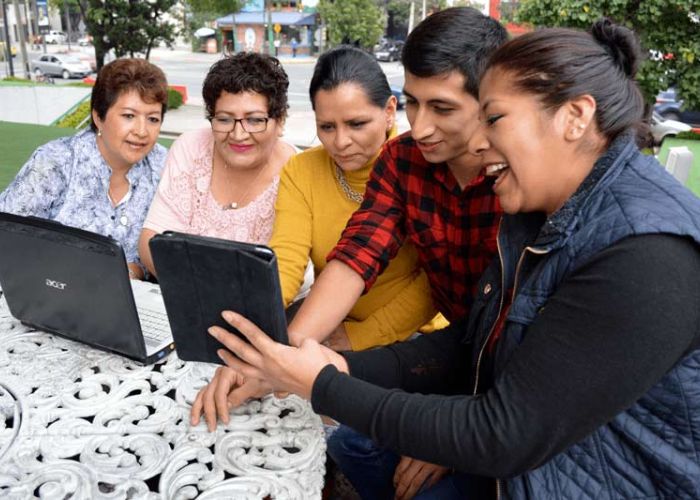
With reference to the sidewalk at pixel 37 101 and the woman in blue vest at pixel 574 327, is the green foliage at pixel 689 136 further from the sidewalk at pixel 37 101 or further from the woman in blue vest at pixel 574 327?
the sidewalk at pixel 37 101

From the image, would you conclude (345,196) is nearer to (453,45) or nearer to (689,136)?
(453,45)

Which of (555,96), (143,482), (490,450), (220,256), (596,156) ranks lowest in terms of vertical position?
(143,482)

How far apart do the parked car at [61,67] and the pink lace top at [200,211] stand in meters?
27.3

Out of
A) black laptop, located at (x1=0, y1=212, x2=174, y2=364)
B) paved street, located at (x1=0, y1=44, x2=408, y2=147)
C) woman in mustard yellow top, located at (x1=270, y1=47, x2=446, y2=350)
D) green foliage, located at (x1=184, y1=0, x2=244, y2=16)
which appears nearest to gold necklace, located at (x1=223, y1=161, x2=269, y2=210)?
woman in mustard yellow top, located at (x1=270, y1=47, x2=446, y2=350)

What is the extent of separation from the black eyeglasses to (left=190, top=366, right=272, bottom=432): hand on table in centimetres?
120

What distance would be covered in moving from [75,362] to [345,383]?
78 centimetres

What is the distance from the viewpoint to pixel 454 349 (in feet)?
5.49

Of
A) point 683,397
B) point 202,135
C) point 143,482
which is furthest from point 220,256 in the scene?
point 202,135

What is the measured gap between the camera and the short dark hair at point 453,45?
5.43 ft

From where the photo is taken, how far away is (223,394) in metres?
1.40

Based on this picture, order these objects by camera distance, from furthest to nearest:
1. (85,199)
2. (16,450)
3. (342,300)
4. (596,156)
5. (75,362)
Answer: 1. (85,199)
2. (342,300)
3. (75,362)
4. (16,450)
5. (596,156)

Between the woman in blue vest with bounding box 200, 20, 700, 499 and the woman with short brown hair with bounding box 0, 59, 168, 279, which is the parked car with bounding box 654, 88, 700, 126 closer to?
the woman with short brown hair with bounding box 0, 59, 168, 279

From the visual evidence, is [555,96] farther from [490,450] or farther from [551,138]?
[490,450]

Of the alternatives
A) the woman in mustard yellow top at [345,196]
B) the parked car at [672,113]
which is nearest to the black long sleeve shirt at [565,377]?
the woman in mustard yellow top at [345,196]
